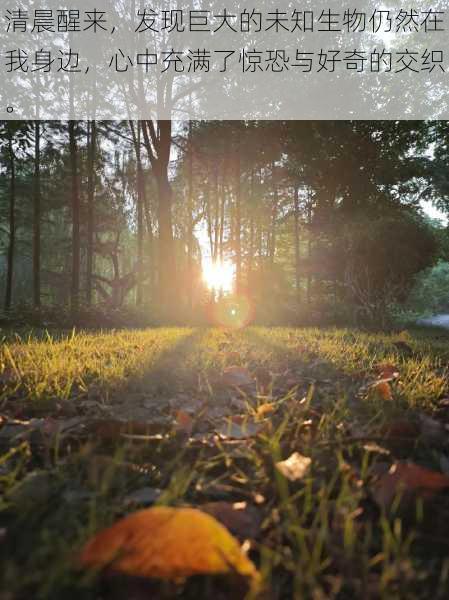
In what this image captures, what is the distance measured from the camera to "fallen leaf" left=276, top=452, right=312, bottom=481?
0.89 meters

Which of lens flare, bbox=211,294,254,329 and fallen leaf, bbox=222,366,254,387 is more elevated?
lens flare, bbox=211,294,254,329

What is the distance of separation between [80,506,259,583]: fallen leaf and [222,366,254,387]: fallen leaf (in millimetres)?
1415

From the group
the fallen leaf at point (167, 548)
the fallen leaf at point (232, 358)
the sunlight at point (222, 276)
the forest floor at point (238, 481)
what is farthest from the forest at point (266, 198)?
the fallen leaf at point (167, 548)

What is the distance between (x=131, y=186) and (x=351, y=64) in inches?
508

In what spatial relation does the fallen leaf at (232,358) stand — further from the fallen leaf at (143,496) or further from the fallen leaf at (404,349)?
the fallen leaf at (143,496)

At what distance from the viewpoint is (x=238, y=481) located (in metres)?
0.97

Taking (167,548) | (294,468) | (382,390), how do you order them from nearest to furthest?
(167,548)
(294,468)
(382,390)

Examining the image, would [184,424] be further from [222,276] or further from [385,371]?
[222,276]

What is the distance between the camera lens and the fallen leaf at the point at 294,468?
0.89 metres

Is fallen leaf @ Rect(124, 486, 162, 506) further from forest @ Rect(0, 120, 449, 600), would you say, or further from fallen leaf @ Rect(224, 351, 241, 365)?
fallen leaf @ Rect(224, 351, 241, 365)

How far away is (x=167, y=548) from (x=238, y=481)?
473 mm

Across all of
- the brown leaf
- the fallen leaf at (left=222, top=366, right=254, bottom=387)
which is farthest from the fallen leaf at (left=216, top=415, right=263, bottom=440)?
the fallen leaf at (left=222, top=366, right=254, bottom=387)

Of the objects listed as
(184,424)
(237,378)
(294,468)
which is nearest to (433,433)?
(294,468)

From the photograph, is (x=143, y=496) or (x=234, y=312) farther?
(x=234, y=312)
